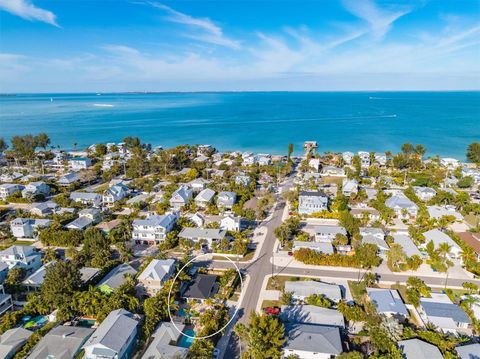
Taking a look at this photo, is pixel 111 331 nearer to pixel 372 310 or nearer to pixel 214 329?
pixel 214 329

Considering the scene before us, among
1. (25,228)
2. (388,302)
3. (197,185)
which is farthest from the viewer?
(197,185)

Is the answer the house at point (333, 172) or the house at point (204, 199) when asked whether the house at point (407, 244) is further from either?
the house at point (333, 172)

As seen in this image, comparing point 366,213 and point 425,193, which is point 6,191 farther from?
point 425,193

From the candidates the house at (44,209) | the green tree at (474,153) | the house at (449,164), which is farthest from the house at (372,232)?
the green tree at (474,153)

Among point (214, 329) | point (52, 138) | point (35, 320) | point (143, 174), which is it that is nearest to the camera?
point (214, 329)

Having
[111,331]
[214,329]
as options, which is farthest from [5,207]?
[214,329]

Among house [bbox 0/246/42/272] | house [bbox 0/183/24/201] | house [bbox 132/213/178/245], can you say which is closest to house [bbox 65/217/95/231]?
house [bbox 132/213/178/245]

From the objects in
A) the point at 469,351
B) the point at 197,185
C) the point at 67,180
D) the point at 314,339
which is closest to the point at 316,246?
the point at 314,339
